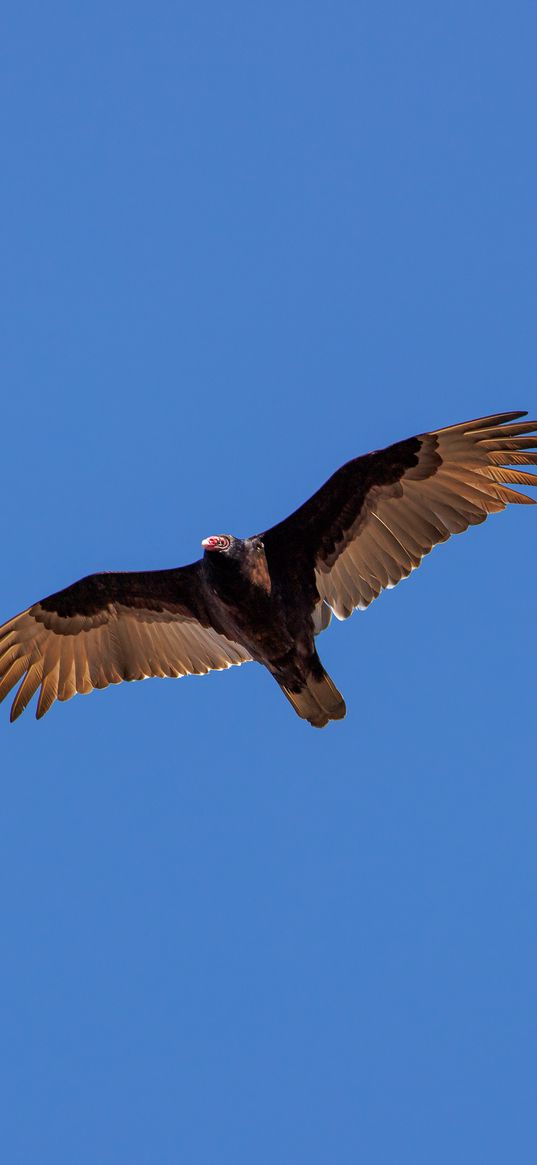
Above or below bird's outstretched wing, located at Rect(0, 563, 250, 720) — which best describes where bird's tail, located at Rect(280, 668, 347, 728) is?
below

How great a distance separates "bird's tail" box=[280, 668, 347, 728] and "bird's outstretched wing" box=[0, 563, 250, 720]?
98 centimetres

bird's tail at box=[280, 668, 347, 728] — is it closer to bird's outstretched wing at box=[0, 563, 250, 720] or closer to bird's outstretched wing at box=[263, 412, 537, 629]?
bird's outstretched wing at box=[263, 412, 537, 629]

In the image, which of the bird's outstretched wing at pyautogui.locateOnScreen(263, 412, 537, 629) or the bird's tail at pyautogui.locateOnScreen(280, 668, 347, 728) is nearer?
the bird's outstretched wing at pyautogui.locateOnScreen(263, 412, 537, 629)

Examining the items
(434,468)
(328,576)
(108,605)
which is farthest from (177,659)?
(434,468)

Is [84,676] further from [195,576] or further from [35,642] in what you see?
[195,576]

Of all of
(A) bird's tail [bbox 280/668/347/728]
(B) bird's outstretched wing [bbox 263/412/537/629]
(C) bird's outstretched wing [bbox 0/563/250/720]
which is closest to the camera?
(B) bird's outstretched wing [bbox 263/412/537/629]

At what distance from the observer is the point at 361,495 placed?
38.5ft

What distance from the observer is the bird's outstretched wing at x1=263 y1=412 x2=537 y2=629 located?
37.3 feet

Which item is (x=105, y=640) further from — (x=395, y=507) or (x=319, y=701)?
(x=395, y=507)

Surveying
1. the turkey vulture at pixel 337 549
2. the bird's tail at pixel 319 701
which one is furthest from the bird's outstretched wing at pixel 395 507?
the bird's tail at pixel 319 701

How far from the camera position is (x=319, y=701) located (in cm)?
1173

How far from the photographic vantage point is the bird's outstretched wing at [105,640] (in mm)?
12703

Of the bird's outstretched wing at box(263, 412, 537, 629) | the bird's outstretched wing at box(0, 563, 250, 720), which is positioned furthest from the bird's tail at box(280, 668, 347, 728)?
the bird's outstretched wing at box(0, 563, 250, 720)

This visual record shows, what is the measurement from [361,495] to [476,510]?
93 cm
